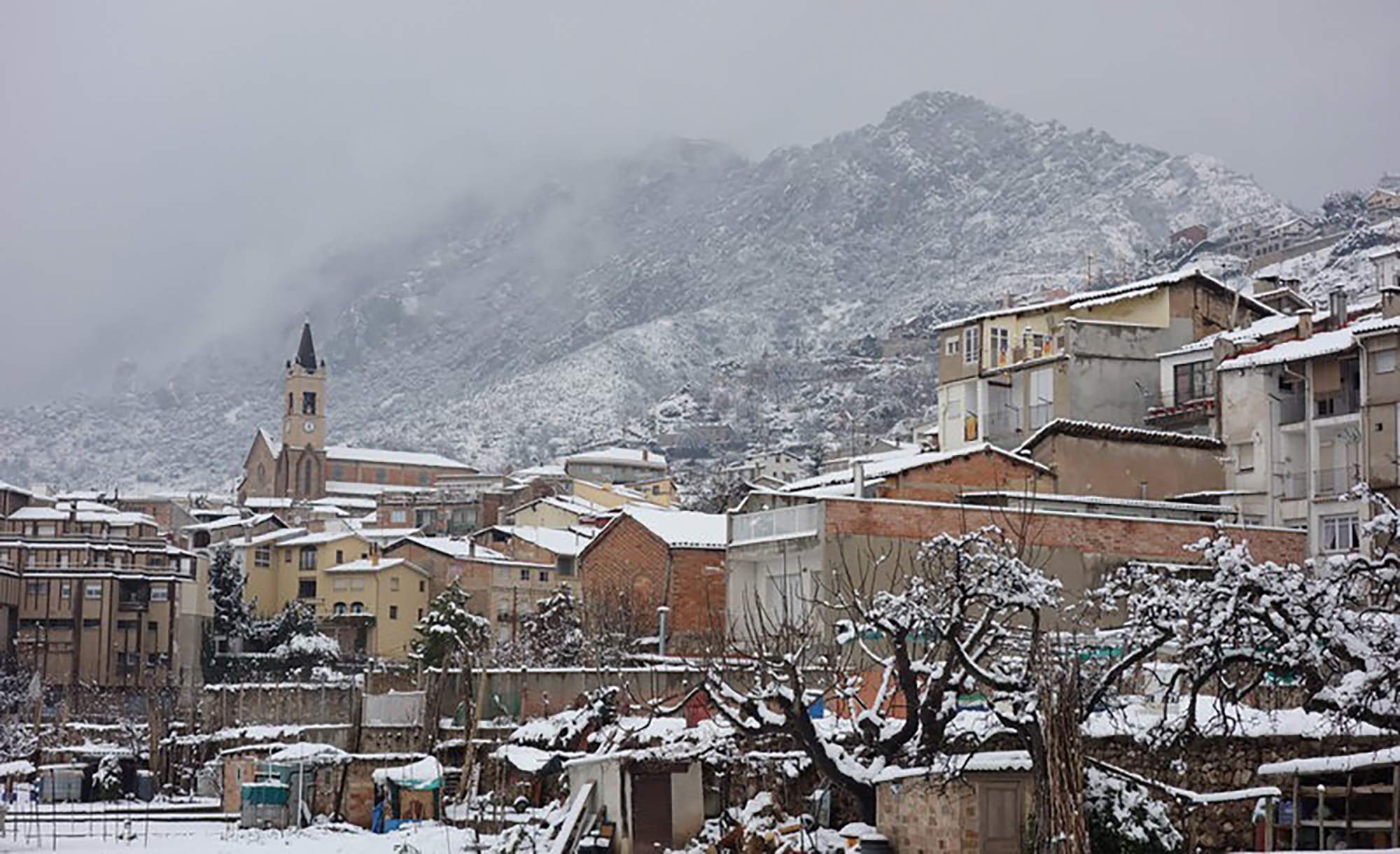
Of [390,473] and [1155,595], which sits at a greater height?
[390,473]

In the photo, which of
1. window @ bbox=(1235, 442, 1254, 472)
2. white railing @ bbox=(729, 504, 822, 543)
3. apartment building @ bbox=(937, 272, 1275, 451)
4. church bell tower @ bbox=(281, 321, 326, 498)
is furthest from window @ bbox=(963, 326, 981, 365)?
church bell tower @ bbox=(281, 321, 326, 498)

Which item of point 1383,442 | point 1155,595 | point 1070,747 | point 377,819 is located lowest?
point 377,819

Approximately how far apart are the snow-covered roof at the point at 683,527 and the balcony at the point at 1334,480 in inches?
628

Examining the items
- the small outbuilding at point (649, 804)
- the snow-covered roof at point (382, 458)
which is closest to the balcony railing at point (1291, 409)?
the small outbuilding at point (649, 804)

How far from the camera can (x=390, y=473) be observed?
177 meters

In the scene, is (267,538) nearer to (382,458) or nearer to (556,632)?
(556,632)

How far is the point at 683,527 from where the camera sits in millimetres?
59406

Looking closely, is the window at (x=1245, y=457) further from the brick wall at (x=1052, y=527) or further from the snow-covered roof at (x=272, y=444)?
the snow-covered roof at (x=272, y=444)

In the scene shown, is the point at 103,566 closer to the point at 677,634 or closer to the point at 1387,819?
the point at 677,634

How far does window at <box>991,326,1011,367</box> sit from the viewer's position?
63406mm

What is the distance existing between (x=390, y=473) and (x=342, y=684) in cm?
11662

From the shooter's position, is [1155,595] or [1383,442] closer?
[1155,595]

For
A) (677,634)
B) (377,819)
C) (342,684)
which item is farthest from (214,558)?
(377,819)

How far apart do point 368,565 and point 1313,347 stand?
59729mm
